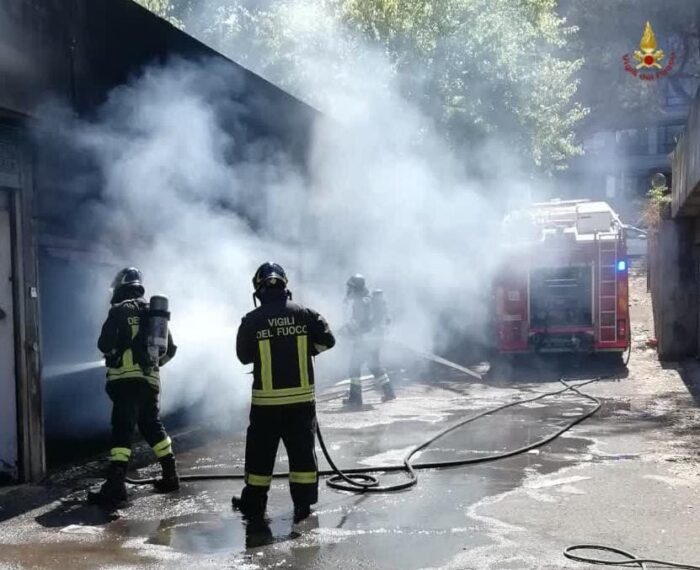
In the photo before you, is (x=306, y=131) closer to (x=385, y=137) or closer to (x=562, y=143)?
(x=385, y=137)

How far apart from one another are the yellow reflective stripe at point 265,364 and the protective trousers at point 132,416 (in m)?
1.13

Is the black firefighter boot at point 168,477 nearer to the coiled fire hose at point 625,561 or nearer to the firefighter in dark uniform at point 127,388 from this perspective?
the firefighter in dark uniform at point 127,388

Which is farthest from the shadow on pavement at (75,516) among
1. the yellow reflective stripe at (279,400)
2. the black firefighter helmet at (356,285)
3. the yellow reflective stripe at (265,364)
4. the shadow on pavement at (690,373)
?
the shadow on pavement at (690,373)

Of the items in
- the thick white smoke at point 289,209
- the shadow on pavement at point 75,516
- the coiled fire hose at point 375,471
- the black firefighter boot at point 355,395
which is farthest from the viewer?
the black firefighter boot at point 355,395

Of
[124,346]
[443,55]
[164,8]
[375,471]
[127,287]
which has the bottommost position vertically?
[375,471]

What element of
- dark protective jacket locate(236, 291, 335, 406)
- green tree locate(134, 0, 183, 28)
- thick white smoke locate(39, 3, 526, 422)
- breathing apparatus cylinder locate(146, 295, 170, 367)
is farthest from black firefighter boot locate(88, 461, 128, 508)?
green tree locate(134, 0, 183, 28)

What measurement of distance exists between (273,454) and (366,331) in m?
6.01

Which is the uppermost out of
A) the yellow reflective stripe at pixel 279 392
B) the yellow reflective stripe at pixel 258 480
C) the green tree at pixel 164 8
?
the green tree at pixel 164 8

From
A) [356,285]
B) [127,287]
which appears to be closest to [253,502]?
[127,287]

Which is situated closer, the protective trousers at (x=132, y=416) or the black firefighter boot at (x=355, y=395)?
the protective trousers at (x=132, y=416)

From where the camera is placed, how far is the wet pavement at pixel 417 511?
4.96m

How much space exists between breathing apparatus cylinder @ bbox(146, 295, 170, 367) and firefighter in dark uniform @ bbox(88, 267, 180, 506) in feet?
0.14

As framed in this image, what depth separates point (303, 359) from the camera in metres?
5.98

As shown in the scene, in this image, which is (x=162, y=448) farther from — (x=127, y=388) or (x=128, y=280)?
(x=128, y=280)
